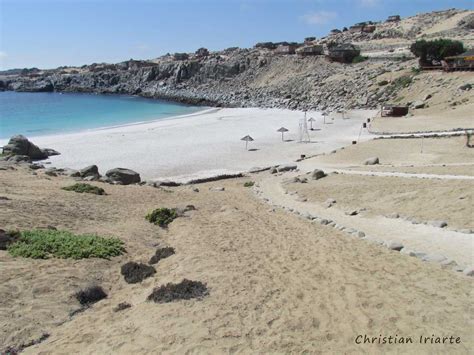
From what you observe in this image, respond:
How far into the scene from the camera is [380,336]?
23.5 feet

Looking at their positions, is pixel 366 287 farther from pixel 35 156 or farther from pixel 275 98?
pixel 275 98

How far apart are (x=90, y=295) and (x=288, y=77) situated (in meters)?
87.4

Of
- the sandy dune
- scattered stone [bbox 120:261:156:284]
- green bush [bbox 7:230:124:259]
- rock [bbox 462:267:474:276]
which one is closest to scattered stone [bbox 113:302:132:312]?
the sandy dune

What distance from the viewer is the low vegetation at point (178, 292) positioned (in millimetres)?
8758

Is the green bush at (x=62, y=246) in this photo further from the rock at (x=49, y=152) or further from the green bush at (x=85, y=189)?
the rock at (x=49, y=152)

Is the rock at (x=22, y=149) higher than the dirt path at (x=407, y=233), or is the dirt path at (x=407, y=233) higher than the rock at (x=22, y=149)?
the rock at (x=22, y=149)

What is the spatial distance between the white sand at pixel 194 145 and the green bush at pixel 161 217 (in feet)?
42.4

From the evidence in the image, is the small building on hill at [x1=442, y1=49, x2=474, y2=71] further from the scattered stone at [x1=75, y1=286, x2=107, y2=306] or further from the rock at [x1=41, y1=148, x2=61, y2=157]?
Result: the scattered stone at [x1=75, y1=286, x2=107, y2=306]

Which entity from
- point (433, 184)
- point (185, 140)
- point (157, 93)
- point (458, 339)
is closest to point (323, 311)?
point (458, 339)

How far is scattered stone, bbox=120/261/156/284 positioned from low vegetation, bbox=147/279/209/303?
3.69 ft

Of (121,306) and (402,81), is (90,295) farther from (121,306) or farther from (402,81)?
(402,81)

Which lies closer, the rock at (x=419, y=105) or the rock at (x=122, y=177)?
the rock at (x=122, y=177)

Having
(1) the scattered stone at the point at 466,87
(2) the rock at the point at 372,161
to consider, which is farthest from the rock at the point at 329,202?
(1) the scattered stone at the point at 466,87

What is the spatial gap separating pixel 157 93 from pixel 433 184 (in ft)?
329
